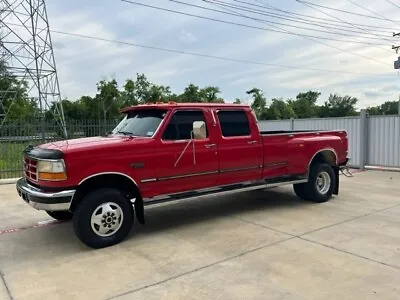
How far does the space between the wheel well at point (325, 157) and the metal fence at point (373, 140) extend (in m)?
5.48

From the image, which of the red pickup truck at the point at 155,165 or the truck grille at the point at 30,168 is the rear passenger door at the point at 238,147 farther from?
the truck grille at the point at 30,168

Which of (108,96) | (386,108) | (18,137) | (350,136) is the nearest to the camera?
(18,137)

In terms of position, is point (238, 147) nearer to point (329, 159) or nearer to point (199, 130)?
point (199, 130)

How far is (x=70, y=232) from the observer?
603cm

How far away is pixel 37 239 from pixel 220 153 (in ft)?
10.2

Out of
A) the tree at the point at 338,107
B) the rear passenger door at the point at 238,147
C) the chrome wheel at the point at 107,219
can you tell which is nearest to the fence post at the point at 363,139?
the rear passenger door at the point at 238,147

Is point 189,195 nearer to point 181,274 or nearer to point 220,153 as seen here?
point 220,153

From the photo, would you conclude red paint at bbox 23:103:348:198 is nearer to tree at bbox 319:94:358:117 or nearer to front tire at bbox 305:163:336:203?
front tire at bbox 305:163:336:203

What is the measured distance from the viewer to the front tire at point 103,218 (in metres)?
5.05

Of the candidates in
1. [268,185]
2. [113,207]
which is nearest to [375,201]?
[268,185]

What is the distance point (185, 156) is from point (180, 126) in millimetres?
491

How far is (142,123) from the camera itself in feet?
19.8

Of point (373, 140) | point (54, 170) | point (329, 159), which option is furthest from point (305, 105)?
point (54, 170)

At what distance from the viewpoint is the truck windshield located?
5.84 metres
